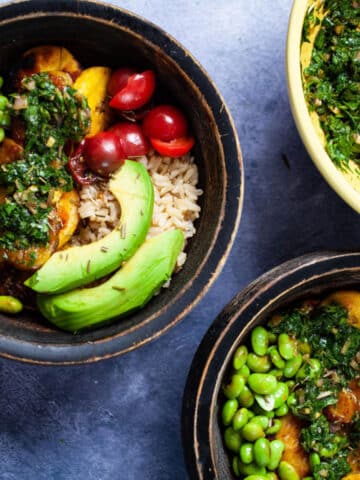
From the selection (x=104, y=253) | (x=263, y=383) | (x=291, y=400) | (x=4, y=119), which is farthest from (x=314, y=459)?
(x=4, y=119)

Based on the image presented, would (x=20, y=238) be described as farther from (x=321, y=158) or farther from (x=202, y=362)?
(x=321, y=158)

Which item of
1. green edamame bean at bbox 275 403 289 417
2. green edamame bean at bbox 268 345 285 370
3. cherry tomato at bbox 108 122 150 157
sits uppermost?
cherry tomato at bbox 108 122 150 157

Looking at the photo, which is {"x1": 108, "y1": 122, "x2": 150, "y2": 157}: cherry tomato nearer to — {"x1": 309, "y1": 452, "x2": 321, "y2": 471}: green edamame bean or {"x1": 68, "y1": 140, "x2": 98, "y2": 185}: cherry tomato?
{"x1": 68, "y1": 140, "x2": 98, "y2": 185}: cherry tomato

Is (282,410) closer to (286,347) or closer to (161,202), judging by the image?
(286,347)

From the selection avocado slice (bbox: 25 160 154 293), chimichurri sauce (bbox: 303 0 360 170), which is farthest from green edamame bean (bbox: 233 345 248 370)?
chimichurri sauce (bbox: 303 0 360 170)

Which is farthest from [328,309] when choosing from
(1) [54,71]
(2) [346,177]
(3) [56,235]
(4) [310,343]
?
(1) [54,71]

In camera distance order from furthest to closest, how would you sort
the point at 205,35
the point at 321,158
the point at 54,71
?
1. the point at 205,35
2. the point at 54,71
3. the point at 321,158

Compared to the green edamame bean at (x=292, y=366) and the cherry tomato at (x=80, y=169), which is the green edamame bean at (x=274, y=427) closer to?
the green edamame bean at (x=292, y=366)
